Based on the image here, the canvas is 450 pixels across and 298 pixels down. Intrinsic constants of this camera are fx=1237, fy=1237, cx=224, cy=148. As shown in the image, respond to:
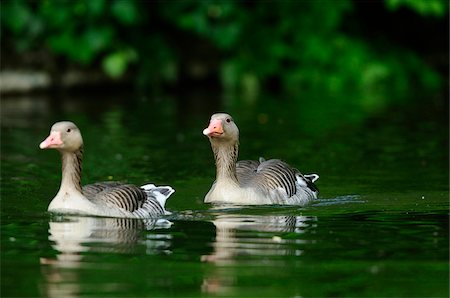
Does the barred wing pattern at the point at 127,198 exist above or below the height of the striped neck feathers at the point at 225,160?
below

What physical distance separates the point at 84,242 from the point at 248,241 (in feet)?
4.30

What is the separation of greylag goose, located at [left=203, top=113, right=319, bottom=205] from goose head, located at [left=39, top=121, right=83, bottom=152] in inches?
55.2

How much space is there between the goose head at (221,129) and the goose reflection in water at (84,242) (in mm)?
1563

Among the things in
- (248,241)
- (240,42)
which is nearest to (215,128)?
(248,241)

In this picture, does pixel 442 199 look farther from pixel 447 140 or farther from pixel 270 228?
pixel 447 140

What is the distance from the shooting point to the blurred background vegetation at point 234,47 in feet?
87.6

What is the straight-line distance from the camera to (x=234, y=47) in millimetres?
28703

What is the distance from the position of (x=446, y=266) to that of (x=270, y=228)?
7.14ft

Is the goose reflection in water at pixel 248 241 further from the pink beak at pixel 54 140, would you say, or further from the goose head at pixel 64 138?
the pink beak at pixel 54 140

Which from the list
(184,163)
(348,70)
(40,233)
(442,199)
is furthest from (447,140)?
(348,70)

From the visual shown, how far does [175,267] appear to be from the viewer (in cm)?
881

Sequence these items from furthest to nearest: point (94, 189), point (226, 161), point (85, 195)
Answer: point (226, 161) < point (94, 189) < point (85, 195)

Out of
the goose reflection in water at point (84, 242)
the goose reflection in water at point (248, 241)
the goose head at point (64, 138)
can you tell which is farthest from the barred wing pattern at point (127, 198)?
the goose reflection in water at point (248, 241)

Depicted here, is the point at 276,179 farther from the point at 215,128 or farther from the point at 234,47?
the point at 234,47
